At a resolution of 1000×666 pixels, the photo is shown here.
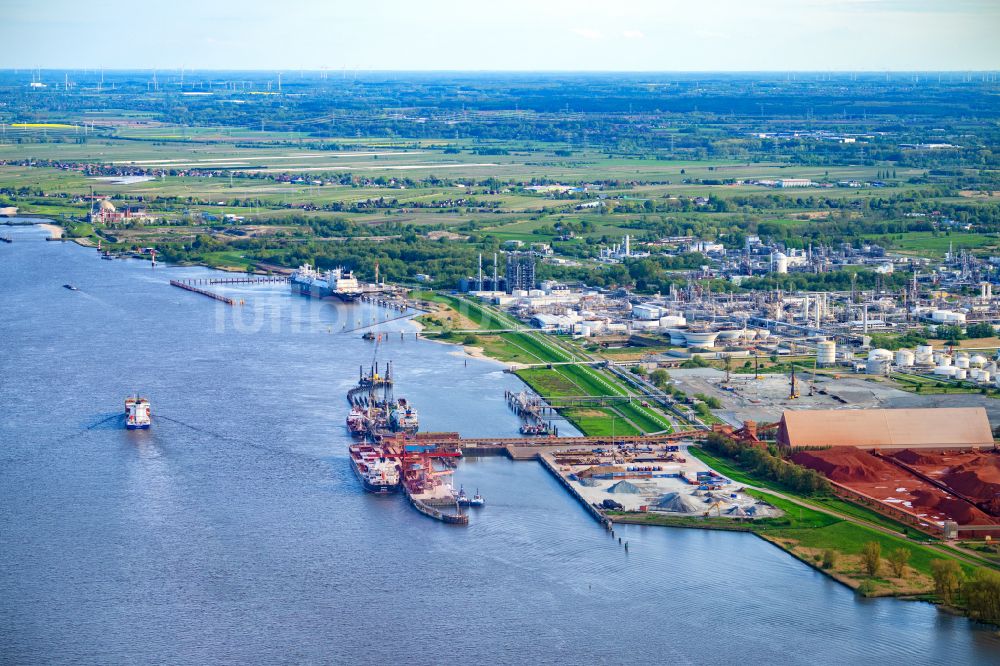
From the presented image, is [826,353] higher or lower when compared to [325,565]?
higher

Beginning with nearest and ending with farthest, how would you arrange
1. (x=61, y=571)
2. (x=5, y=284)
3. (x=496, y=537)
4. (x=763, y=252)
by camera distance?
(x=61, y=571)
(x=496, y=537)
(x=5, y=284)
(x=763, y=252)

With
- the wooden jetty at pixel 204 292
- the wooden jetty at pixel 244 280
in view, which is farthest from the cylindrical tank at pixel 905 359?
the wooden jetty at pixel 244 280

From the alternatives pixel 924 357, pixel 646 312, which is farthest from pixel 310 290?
pixel 924 357

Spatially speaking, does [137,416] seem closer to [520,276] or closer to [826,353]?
[826,353]

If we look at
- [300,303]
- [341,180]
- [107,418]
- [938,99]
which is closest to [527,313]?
[300,303]

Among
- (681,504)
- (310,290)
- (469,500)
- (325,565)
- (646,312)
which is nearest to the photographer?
(325,565)

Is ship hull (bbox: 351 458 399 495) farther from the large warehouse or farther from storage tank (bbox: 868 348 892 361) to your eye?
storage tank (bbox: 868 348 892 361)

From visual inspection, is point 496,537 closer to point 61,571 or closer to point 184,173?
point 61,571

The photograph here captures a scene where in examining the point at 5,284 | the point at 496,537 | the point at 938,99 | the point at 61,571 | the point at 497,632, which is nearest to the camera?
the point at 497,632
